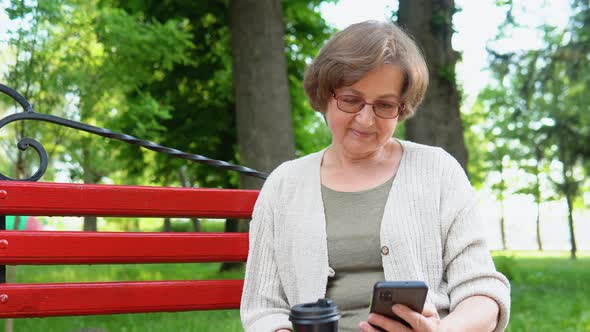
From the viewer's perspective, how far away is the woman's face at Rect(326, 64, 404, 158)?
2248mm

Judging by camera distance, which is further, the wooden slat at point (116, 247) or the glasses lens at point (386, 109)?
the wooden slat at point (116, 247)

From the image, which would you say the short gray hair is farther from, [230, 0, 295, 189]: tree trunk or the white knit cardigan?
[230, 0, 295, 189]: tree trunk

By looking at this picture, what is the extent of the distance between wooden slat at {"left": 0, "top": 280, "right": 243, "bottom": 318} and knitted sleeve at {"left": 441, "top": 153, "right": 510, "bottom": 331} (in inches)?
40.7

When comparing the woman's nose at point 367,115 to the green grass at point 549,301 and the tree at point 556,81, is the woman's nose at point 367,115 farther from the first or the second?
the tree at point 556,81

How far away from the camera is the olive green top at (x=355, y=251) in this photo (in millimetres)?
2350

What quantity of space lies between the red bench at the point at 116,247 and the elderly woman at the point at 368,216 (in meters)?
0.52

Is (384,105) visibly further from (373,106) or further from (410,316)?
(410,316)

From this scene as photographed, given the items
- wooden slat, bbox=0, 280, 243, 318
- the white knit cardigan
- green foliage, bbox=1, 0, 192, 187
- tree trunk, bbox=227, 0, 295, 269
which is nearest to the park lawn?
wooden slat, bbox=0, 280, 243, 318

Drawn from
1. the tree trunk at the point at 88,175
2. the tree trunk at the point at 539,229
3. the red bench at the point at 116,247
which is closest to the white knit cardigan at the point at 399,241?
the red bench at the point at 116,247

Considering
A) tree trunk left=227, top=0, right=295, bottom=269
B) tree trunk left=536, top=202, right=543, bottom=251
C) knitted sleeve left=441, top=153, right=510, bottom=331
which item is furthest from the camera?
tree trunk left=536, top=202, right=543, bottom=251

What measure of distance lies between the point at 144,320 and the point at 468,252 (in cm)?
429

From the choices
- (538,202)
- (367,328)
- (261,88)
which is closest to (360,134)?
(367,328)

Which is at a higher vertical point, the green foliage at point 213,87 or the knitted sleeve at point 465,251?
the green foliage at point 213,87

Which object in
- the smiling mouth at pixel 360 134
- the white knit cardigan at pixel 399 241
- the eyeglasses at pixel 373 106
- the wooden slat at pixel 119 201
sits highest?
the eyeglasses at pixel 373 106
